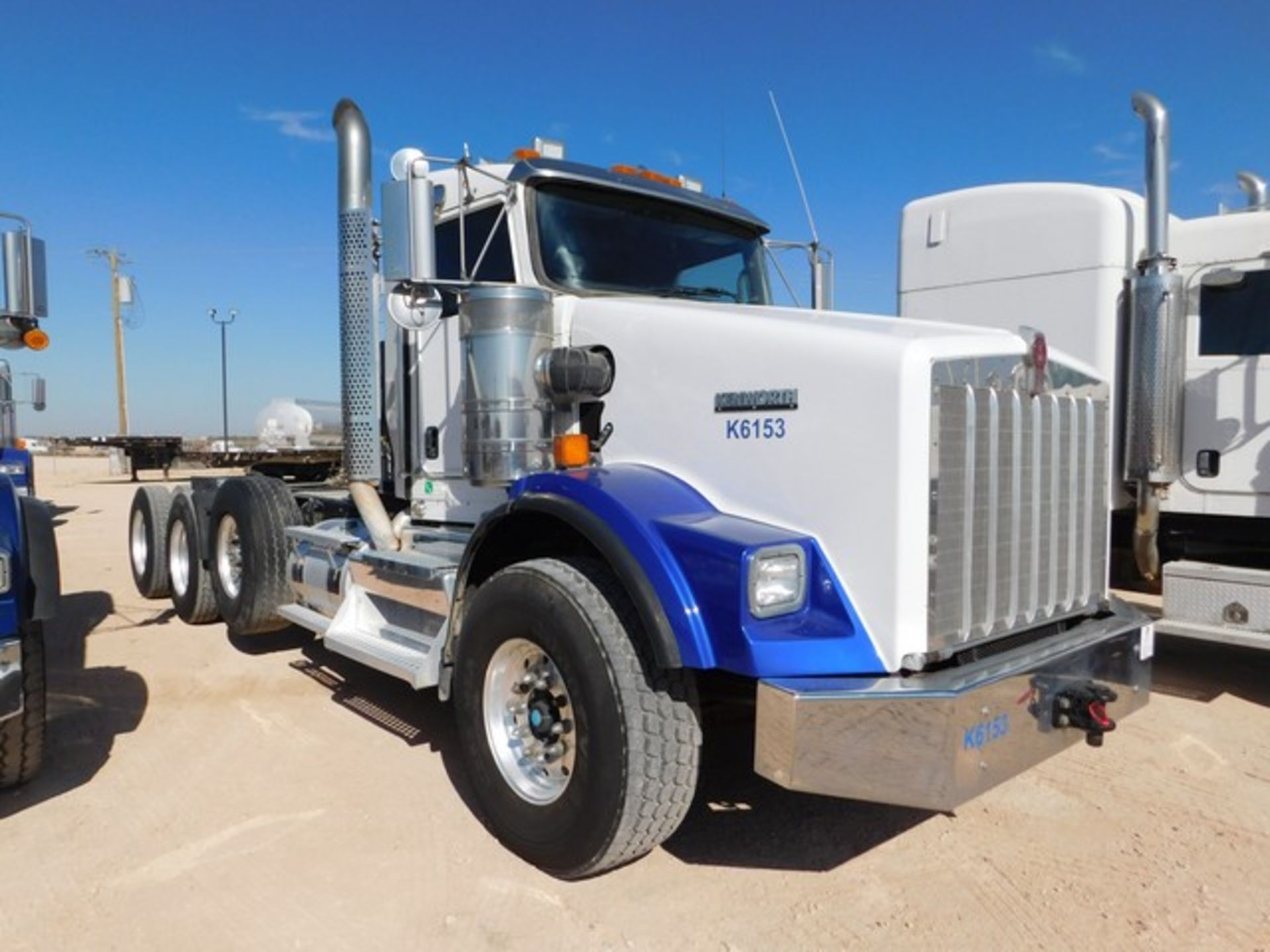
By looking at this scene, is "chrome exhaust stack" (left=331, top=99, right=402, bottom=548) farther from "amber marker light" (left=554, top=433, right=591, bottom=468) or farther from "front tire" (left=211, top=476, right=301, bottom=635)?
"amber marker light" (left=554, top=433, right=591, bottom=468)

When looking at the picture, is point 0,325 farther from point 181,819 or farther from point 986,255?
point 986,255

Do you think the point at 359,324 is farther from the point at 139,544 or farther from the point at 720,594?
the point at 139,544

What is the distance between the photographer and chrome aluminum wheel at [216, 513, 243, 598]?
6.39m

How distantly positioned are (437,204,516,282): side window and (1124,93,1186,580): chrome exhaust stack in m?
3.75

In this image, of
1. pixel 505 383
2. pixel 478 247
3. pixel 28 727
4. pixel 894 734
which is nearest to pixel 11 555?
pixel 28 727

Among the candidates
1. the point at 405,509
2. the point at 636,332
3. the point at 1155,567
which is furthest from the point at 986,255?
the point at 405,509

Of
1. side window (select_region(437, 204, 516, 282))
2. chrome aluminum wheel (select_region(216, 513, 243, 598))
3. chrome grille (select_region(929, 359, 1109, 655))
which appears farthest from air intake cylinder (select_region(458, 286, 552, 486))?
chrome aluminum wheel (select_region(216, 513, 243, 598))

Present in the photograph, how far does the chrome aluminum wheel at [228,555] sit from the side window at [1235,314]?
20.9 feet

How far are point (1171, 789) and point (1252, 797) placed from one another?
32cm

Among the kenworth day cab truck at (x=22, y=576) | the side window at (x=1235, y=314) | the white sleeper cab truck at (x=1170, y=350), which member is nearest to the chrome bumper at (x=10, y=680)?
the kenworth day cab truck at (x=22, y=576)

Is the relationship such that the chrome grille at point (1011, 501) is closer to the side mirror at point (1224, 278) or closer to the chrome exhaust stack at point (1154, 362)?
the chrome exhaust stack at point (1154, 362)

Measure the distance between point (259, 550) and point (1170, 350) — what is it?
18.5ft

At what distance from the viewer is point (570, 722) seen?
329cm

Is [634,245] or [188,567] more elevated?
[634,245]
